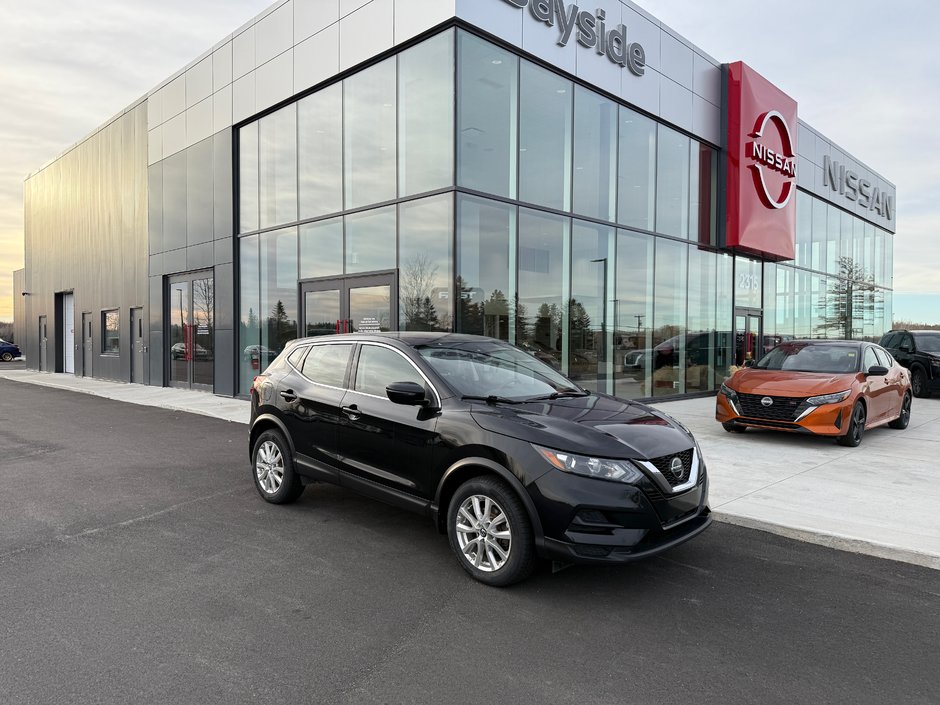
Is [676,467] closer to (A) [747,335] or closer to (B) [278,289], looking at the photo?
(B) [278,289]

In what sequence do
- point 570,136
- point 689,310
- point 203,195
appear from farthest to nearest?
point 203,195, point 689,310, point 570,136

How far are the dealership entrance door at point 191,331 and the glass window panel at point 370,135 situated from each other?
20.7 feet

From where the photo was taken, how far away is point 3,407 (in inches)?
Result: 558

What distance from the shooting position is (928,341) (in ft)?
51.5

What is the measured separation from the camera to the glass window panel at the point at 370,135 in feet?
40.0

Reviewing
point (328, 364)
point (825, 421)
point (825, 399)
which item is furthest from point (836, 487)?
point (328, 364)

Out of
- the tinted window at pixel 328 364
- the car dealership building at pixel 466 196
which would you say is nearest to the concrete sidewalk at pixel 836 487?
the tinted window at pixel 328 364

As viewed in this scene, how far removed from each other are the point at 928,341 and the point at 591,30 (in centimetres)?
1150

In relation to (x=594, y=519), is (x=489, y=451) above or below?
above

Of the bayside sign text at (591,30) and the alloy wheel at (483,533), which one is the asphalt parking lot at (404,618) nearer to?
the alloy wheel at (483,533)

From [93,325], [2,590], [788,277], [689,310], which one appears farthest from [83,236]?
[788,277]

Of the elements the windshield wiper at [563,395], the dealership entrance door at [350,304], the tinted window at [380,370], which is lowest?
the windshield wiper at [563,395]

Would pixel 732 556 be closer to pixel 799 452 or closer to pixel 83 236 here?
pixel 799 452

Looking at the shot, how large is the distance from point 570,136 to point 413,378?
9.86 meters
